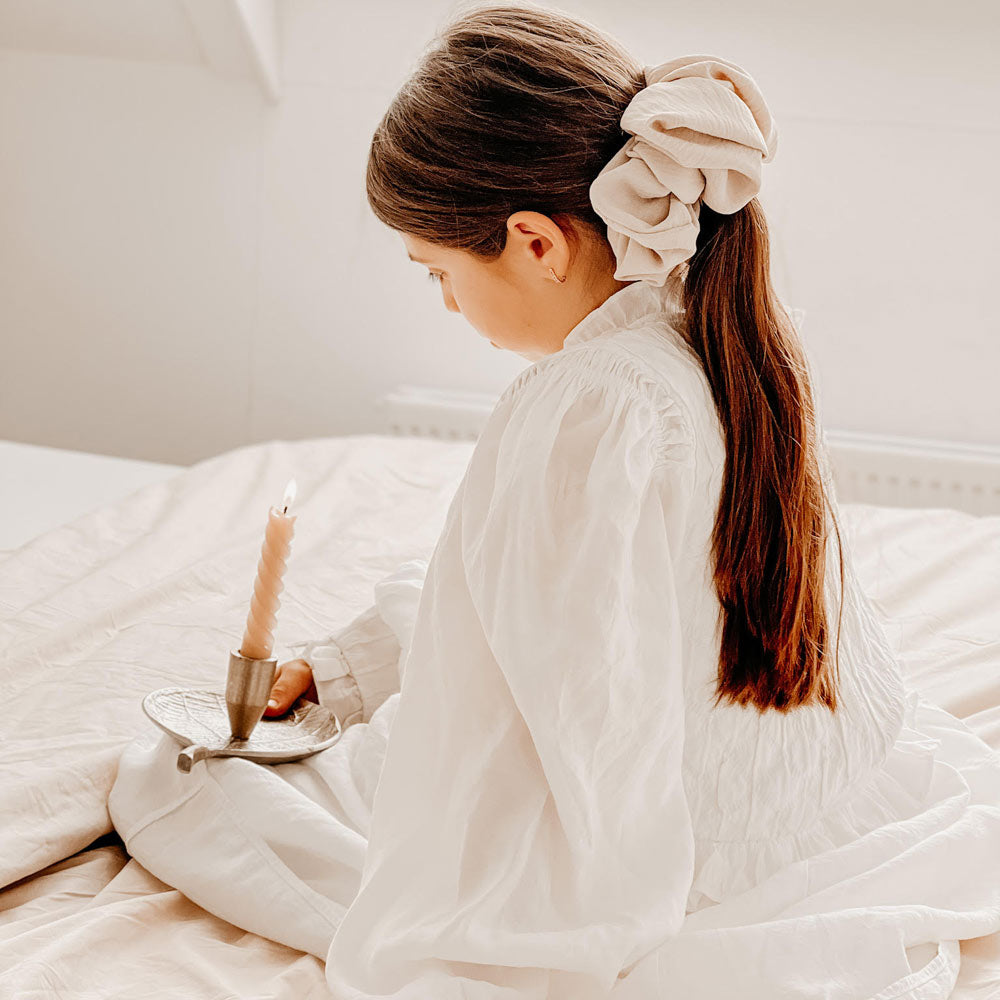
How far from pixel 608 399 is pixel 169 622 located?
76 centimetres

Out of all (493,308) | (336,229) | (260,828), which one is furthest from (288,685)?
(336,229)

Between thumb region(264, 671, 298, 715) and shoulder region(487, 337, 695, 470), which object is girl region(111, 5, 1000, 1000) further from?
thumb region(264, 671, 298, 715)

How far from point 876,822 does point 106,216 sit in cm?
254

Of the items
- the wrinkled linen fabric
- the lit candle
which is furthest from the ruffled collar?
the lit candle

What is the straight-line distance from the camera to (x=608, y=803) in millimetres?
768

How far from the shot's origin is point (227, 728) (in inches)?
40.5

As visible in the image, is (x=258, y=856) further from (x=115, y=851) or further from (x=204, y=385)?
(x=204, y=385)

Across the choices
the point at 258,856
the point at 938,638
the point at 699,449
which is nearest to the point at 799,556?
the point at 699,449

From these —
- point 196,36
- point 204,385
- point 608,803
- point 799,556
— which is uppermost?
point 196,36

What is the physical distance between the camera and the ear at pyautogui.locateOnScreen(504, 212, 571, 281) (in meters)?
0.87

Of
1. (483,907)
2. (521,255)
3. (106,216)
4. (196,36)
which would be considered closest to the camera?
(483,907)

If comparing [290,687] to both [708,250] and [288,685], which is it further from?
[708,250]

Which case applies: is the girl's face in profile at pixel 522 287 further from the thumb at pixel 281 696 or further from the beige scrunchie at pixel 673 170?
the thumb at pixel 281 696

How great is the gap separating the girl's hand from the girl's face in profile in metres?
0.38
